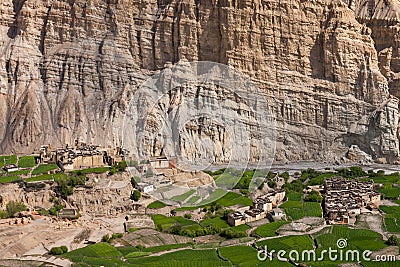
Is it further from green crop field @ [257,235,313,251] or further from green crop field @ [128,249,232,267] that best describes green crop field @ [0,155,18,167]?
green crop field @ [257,235,313,251]

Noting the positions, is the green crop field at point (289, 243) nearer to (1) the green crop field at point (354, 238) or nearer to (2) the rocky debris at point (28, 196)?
(1) the green crop field at point (354, 238)

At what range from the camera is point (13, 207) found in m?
31.1

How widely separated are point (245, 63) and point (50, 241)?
3118cm

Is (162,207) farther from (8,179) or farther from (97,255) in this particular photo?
(8,179)

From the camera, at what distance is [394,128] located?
169 ft

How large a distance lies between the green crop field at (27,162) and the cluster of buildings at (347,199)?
64.5ft

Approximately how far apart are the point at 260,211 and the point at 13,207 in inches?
521

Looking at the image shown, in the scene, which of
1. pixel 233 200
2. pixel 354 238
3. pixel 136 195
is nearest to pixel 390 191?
pixel 233 200

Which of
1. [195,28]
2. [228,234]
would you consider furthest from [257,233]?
[195,28]

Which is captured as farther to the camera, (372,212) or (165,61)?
(165,61)

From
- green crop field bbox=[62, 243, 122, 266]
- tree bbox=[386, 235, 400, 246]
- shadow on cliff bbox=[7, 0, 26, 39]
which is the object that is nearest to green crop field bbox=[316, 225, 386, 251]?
tree bbox=[386, 235, 400, 246]

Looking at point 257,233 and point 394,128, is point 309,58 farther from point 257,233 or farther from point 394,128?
point 257,233

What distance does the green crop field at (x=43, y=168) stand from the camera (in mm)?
37188

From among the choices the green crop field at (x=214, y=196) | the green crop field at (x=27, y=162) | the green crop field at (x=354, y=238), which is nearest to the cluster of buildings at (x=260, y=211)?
the green crop field at (x=214, y=196)
